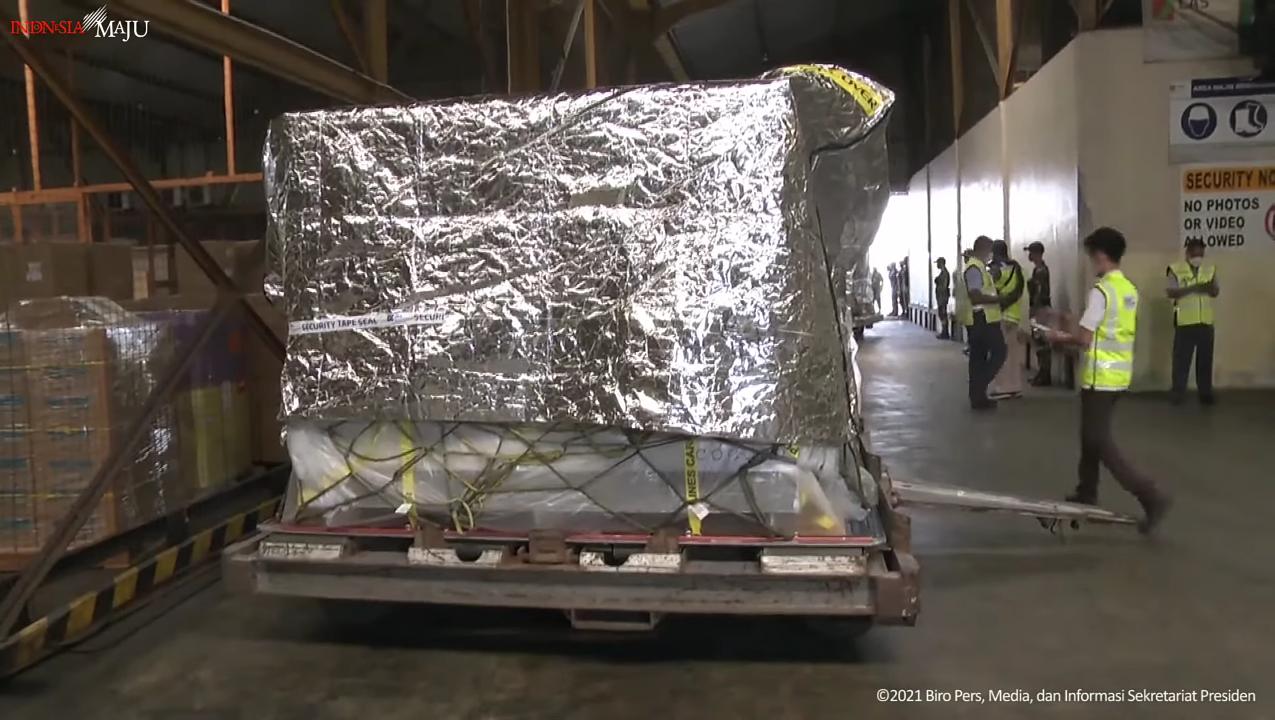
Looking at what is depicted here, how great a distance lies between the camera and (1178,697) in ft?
12.1

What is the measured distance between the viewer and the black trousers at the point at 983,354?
1007 centimetres

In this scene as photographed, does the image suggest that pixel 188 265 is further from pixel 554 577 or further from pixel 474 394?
pixel 554 577

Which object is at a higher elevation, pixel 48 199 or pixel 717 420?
pixel 48 199

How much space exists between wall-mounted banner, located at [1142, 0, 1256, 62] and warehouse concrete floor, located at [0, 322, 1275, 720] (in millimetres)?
6857

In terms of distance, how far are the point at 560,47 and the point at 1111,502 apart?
8010mm

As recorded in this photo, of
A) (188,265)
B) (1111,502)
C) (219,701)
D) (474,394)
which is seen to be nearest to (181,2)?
(188,265)

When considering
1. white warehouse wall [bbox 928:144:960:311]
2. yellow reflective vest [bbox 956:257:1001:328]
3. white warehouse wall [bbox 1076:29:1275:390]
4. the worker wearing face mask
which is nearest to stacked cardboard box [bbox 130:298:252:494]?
yellow reflective vest [bbox 956:257:1001:328]

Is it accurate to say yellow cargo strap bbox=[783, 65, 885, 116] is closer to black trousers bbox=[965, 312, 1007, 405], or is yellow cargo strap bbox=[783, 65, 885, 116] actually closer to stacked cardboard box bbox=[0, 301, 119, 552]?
stacked cardboard box bbox=[0, 301, 119, 552]

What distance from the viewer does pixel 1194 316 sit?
10039 mm

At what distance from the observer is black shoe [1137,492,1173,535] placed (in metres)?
5.58

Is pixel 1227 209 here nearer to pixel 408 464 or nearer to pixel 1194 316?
pixel 1194 316

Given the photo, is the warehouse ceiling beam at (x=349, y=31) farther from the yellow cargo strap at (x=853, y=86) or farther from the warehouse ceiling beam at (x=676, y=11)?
the warehouse ceiling beam at (x=676, y=11)

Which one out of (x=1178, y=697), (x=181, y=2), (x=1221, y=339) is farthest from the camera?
(x=1221, y=339)

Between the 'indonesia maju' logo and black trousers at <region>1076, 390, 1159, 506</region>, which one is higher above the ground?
the 'indonesia maju' logo
